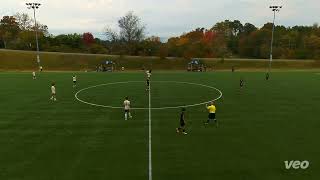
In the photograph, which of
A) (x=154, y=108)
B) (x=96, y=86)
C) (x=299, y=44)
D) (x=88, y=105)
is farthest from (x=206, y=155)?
(x=299, y=44)

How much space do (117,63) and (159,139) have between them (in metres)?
63.4

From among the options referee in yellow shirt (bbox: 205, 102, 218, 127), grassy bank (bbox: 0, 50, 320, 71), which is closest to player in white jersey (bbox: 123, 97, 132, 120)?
referee in yellow shirt (bbox: 205, 102, 218, 127)

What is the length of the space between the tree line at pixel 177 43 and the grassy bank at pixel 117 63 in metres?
5.61

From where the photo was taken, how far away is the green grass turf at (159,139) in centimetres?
1800

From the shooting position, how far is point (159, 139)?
75.5 feet

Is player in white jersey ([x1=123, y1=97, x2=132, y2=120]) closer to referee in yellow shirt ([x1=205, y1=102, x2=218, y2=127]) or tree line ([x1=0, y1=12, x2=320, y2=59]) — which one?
referee in yellow shirt ([x1=205, y1=102, x2=218, y2=127])

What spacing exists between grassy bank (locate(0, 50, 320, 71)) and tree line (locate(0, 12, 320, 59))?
18.4ft

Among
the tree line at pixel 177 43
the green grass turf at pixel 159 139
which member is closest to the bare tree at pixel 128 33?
the tree line at pixel 177 43

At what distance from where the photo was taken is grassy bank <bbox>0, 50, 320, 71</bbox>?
3255 inches

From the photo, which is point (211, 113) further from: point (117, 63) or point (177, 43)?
point (177, 43)

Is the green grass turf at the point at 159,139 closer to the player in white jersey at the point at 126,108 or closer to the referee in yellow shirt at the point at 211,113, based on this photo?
the player in white jersey at the point at 126,108

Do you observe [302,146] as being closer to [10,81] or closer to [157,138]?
[157,138]

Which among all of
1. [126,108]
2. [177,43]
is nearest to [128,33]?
[177,43]

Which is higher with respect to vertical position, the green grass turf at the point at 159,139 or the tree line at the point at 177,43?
the tree line at the point at 177,43
